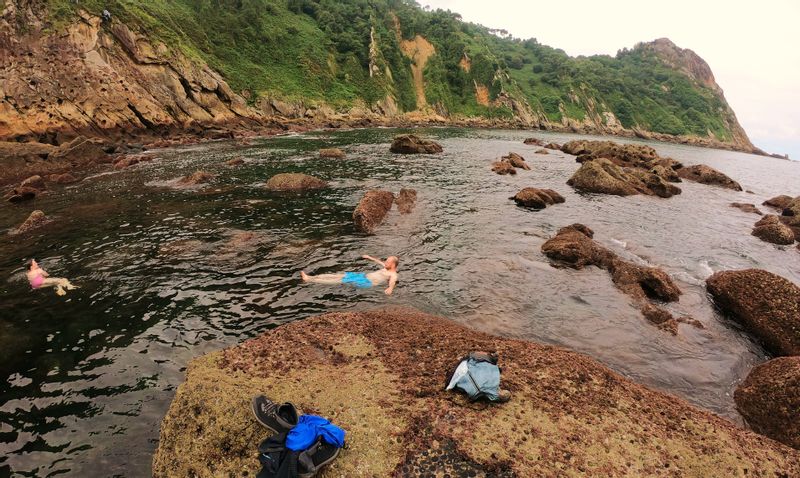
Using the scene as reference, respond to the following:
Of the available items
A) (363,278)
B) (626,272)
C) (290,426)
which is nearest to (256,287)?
(363,278)

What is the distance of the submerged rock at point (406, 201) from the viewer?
20.3 meters

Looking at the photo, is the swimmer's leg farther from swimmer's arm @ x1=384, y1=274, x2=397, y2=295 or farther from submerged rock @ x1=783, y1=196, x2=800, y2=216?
submerged rock @ x1=783, y1=196, x2=800, y2=216

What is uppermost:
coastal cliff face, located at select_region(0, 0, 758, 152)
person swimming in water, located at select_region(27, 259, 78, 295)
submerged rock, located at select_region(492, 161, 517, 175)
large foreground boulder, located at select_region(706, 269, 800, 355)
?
coastal cliff face, located at select_region(0, 0, 758, 152)

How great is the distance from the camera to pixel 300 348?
779 centimetres

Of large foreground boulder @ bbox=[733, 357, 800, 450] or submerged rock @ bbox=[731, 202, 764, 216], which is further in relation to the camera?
submerged rock @ bbox=[731, 202, 764, 216]

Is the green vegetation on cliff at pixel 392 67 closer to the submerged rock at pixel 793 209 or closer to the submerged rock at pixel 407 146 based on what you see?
the submerged rock at pixel 407 146

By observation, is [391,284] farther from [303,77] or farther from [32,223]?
[303,77]

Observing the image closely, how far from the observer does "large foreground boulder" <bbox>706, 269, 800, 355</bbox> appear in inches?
388

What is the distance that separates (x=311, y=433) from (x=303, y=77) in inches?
3452

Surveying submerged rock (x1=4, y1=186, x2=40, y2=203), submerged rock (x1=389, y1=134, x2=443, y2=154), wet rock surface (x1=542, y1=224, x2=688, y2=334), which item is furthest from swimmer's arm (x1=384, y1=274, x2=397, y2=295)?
submerged rock (x1=389, y1=134, x2=443, y2=154)

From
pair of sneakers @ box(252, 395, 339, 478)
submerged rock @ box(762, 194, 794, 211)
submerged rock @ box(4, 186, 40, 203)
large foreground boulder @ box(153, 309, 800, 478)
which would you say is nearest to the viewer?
pair of sneakers @ box(252, 395, 339, 478)

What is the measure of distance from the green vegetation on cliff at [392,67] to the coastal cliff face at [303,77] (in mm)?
414

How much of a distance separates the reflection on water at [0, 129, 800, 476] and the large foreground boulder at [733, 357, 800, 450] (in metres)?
0.37

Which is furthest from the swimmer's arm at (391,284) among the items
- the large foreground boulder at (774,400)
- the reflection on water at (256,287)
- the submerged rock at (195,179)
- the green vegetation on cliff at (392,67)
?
the green vegetation on cliff at (392,67)
